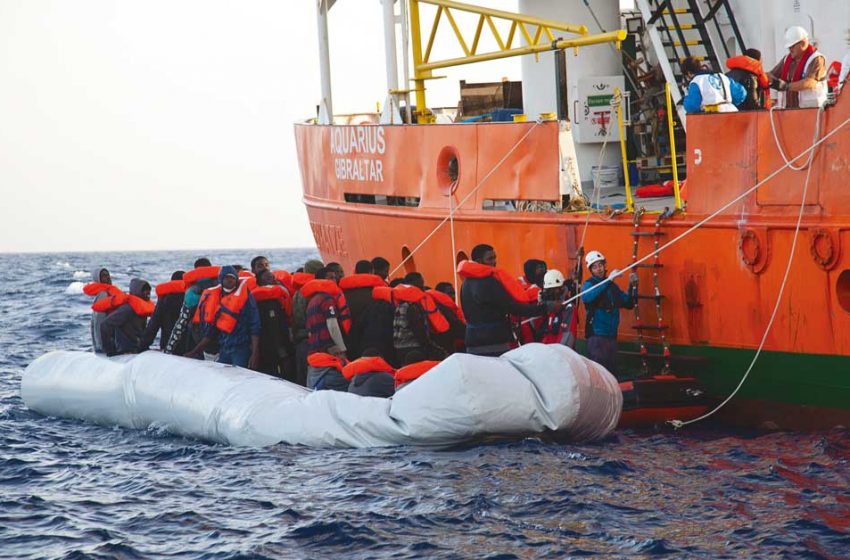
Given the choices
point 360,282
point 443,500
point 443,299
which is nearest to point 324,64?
point 360,282

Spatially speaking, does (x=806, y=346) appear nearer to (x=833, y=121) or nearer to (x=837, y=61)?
(x=833, y=121)

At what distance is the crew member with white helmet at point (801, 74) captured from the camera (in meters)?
11.9

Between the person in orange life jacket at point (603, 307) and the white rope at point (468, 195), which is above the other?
the white rope at point (468, 195)

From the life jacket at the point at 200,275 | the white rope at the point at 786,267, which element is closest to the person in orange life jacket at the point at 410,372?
the white rope at the point at 786,267

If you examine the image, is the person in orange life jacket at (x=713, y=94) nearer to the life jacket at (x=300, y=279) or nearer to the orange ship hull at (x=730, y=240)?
the orange ship hull at (x=730, y=240)

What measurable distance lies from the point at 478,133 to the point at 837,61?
3666 mm

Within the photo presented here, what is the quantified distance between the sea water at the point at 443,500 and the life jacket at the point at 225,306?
133 centimetres

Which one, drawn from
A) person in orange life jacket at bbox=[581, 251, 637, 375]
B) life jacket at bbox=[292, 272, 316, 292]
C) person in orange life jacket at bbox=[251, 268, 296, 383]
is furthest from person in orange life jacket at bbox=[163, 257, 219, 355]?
person in orange life jacket at bbox=[581, 251, 637, 375]

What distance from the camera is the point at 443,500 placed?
31.2ft

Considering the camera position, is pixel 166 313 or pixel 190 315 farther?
pixel 166 313

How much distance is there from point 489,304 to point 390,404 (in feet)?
4.81

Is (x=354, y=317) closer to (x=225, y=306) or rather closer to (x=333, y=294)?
(x=333, y=294)

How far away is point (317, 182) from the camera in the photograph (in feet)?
64.9

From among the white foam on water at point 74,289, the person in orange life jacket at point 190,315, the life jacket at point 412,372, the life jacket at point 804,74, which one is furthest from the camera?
the white foam on water at point 74,289
